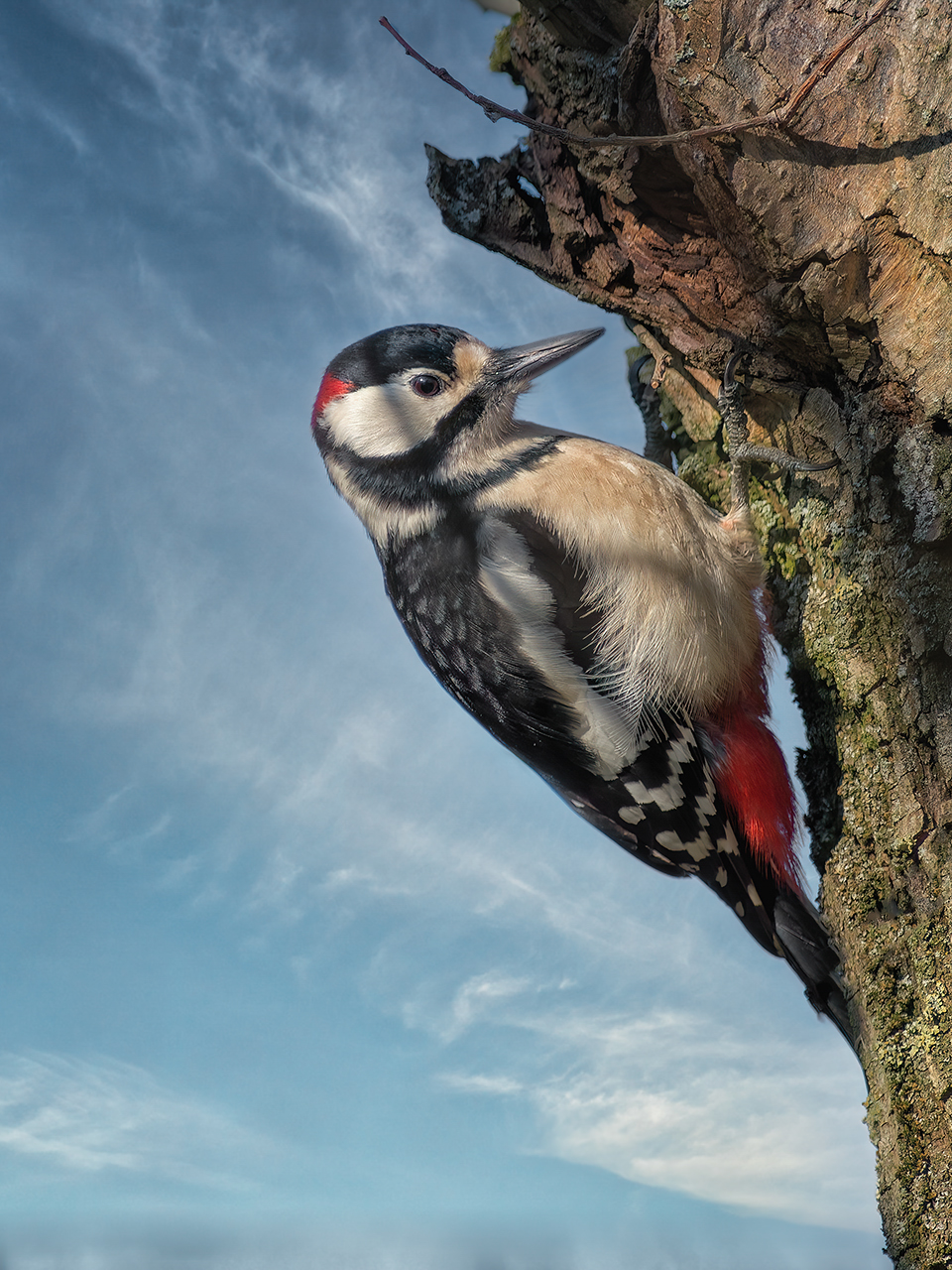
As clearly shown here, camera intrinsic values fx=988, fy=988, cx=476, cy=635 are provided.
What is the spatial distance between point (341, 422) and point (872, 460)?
58.7 inches

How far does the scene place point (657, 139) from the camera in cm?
210

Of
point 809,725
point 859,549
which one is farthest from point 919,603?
point 809,725

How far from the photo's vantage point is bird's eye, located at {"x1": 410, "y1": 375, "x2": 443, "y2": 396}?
9.10 ft

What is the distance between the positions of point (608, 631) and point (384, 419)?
3.01ft

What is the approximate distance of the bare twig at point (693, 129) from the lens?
1851mm

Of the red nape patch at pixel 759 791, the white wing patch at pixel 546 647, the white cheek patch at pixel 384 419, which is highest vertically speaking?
the white cheek patch at pixel 384 419

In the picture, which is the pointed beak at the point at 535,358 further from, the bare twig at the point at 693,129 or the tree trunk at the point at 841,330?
the bare twig at the point at 693,129

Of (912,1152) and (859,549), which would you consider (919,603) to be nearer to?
(859,549)

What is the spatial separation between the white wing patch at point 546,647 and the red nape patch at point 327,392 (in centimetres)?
75

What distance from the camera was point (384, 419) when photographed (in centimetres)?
283

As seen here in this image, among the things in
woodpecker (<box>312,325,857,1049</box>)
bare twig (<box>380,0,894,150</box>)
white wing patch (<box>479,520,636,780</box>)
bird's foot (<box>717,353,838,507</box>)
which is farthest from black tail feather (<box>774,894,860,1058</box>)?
bare twig (<box>380,0,894,150</box>)

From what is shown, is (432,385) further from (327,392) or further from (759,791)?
(759,791)

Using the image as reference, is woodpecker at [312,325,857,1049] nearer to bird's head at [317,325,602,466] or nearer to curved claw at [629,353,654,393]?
bird's head at [317,325,602,466]

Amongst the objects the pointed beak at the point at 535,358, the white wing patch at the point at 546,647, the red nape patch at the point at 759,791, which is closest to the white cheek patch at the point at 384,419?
the pointed beak at the point at 535,358
